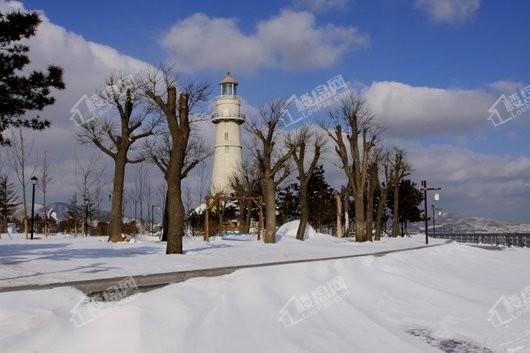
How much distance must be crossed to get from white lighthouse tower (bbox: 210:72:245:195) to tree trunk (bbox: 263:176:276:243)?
79.2 ft

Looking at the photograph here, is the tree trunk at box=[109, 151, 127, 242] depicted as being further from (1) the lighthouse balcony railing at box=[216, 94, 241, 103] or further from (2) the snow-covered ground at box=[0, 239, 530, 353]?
(1) the lighthouse balcony railing at box=[216, 94, 241, 103]

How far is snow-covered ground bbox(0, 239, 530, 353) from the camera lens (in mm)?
7047

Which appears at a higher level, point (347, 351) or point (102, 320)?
point (102, 320)

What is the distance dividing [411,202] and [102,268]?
50.1 m

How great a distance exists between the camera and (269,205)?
26484 millimetres

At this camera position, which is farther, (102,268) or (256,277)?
(102,268)

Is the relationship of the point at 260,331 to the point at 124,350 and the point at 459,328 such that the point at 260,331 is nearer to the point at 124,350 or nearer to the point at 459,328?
the point at 124,350

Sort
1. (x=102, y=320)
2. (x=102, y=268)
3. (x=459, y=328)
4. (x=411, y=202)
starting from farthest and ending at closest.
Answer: (x=411, y=202) → (x=102, y=268) → (x=459, y=328) → (x=102, y=320)

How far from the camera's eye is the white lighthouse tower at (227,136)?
1971 inches

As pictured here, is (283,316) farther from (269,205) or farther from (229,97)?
(229,97)

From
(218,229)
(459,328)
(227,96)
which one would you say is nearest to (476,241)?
(218,229)

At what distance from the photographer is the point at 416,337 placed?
29.6ft

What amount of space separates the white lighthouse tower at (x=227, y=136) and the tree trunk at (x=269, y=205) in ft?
79.2

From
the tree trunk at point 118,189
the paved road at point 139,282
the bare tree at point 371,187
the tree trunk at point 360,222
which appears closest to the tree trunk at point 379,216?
the bare tree at point 371,187
